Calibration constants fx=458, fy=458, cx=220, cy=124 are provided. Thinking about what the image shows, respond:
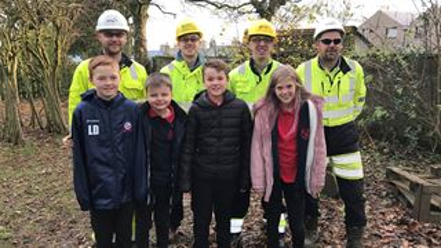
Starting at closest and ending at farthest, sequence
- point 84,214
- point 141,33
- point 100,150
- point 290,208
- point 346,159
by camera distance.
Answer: point 100,150 → point 290,208 → point 346,159 → point 84,214 → point 141,33

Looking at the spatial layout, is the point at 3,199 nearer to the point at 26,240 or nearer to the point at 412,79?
the point at 26,240

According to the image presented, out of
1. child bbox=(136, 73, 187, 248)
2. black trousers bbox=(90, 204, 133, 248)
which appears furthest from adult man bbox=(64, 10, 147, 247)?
child bbox=(136, 73, 187, 248)

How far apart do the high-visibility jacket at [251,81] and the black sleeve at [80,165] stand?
1519mm

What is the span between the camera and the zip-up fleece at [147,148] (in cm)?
372

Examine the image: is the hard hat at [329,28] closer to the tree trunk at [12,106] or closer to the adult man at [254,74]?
the adult man at [254,74]

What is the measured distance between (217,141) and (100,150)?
95 centimetres

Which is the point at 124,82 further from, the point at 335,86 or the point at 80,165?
the point at 335,86

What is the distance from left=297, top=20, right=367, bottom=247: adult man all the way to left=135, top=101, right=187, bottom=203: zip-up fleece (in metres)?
1.24

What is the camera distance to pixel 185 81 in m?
4.53

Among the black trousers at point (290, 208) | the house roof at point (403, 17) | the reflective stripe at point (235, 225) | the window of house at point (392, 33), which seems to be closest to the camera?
the black trousers at point (290, 208)

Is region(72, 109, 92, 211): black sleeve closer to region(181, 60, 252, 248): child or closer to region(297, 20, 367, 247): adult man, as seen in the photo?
region(181, 60, 252, 248): child

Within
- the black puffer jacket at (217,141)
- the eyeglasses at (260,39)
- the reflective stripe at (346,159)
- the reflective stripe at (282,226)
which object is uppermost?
the eyeglasses at (260,39)

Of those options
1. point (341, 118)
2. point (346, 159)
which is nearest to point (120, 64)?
point (341, 118)

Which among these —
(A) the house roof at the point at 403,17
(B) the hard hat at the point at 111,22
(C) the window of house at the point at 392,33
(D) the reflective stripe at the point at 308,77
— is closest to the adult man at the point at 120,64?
(B) the hard hat at the point at 111,22
